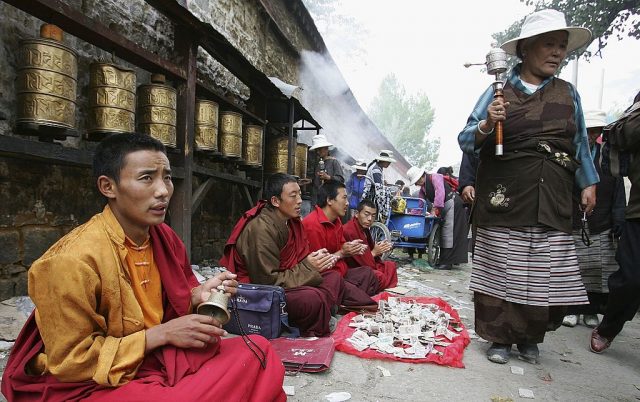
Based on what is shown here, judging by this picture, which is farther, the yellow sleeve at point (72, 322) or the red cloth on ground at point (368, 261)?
the red cloth on ground at point (368, 261)

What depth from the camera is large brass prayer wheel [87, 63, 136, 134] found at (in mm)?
3066

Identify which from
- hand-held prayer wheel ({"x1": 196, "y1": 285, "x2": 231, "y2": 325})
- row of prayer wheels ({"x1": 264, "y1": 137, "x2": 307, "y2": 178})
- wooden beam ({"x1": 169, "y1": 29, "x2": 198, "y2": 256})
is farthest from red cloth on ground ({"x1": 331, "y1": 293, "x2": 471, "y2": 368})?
row of prayer wheels ({"x1": 264, "y1": 137, "x2": 307, "y2": 178})

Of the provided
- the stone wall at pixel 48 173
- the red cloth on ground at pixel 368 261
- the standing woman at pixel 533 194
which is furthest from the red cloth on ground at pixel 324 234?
the stone wall at pixel 48 173

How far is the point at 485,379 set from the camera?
2.57 meters

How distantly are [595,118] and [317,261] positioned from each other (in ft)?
9.98

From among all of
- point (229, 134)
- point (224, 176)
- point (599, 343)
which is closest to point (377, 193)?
point (224, 176)

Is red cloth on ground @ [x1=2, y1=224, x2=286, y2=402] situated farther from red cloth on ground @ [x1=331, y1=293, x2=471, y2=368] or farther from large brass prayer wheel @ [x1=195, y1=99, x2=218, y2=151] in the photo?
large brass prayer wheel @ [x1=195, y1=99, x2=218, y2=151]

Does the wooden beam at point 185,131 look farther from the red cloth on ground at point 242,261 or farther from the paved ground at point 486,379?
the paved ground at point 486,379

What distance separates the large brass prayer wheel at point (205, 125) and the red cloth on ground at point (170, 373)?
8.20ft

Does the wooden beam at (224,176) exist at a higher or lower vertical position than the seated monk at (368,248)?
higher

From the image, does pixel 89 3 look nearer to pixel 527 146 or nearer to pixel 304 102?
pixel 527 146

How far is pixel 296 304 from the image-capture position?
3.16 meters

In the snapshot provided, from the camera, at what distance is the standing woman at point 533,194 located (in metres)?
2.70

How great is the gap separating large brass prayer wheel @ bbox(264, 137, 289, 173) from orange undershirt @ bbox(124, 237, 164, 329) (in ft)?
14.9
